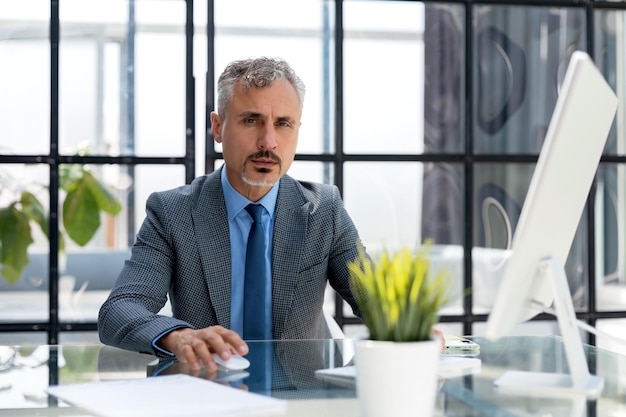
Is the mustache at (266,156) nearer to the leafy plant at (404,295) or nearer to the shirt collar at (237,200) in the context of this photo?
the shirt collar at (237,200)

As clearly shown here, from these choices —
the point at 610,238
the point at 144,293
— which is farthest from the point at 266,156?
the point at 610,238

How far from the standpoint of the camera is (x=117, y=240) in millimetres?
3496

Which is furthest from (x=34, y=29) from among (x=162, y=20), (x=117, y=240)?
(x=117, y=240)

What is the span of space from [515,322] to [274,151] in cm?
116

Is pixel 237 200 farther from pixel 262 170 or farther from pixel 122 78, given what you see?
pixel 122 78

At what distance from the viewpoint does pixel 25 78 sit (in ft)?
11.2

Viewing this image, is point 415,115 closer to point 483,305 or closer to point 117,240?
A: point 483,305

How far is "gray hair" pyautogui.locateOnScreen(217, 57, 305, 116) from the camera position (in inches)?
99.2

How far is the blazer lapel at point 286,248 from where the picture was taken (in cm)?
246

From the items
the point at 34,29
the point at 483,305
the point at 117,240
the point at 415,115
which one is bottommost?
the point at 483,305

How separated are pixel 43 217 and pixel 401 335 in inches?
99.4

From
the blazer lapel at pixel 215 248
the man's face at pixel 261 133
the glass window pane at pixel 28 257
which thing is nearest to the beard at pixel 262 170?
the man's face at pixel 261 133

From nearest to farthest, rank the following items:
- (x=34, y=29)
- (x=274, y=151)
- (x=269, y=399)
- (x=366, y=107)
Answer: (x=269, y=399) < (x=274, y=151) < (x=34, y=29) < (x=366, y=107)

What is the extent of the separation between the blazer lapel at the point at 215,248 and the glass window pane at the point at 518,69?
160 cm
